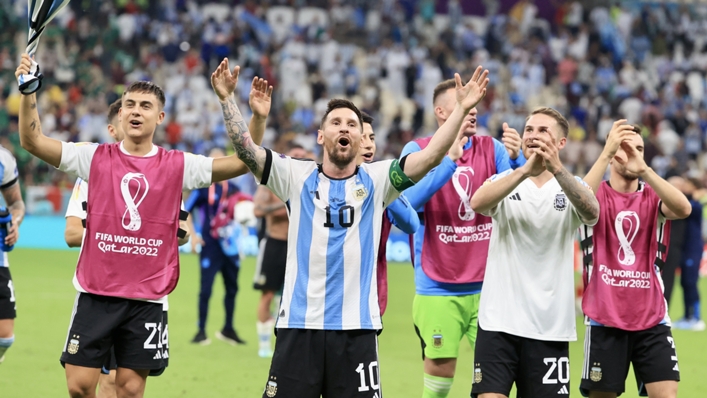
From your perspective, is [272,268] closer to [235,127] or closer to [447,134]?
[235,127]

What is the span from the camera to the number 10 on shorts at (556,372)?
6.00 meters

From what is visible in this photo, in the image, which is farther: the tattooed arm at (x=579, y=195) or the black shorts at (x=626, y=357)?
the black shorts at (x=626, y=357)

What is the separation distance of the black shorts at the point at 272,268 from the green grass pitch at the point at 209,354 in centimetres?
87

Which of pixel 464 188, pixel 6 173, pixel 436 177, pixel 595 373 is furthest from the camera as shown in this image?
pixel 6 173

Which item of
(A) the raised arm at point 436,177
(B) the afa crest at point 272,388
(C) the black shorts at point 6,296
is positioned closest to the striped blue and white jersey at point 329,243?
(B) the afa crest at point 272,388

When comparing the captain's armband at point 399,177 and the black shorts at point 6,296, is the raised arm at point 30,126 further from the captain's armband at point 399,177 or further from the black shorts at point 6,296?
the black shorts at point 6,296

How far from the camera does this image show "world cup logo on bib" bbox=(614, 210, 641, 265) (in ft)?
21.7

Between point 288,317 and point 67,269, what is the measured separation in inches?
568

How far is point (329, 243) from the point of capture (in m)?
5.57

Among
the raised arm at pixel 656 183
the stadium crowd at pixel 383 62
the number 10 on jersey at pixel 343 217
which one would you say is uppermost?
the stadium crowd at pixel 383 62

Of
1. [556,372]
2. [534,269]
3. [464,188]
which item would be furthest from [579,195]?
[464,188]

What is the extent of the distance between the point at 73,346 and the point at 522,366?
2906 millimetres

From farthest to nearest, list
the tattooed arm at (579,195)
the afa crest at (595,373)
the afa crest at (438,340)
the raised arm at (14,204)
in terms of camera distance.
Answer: the raised arm at (14,204), the afa crest at (438,340), the afa crest at (595,373), the tattooed arm at (579,195)

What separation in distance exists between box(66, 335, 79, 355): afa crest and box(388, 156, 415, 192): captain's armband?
7.51 ft
